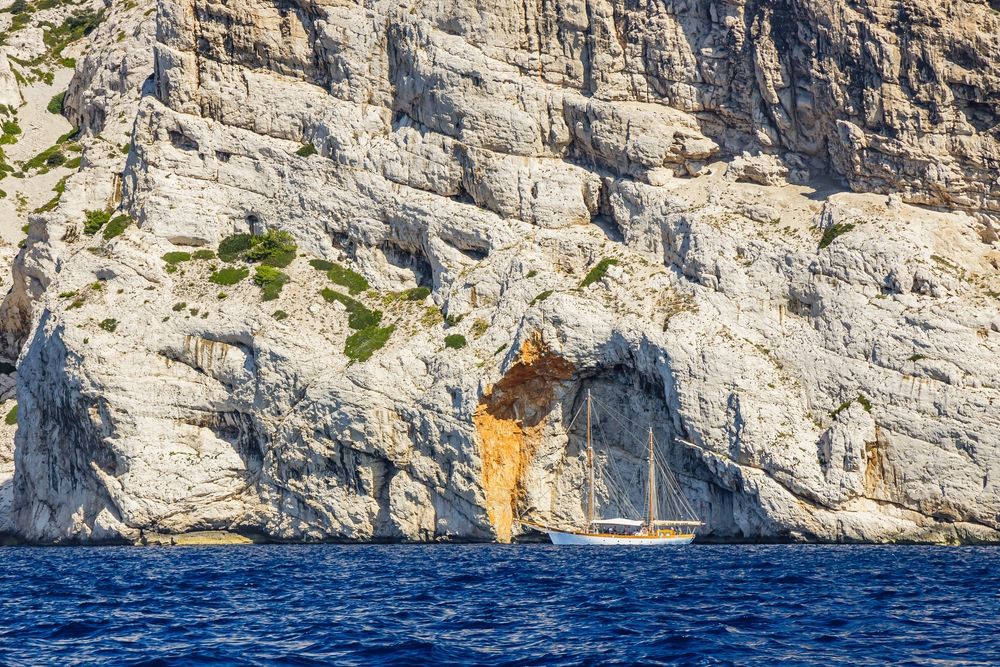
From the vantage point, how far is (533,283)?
53.4 metres

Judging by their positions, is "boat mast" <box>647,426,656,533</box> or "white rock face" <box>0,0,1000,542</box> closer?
"white rock face" <box>0,0,1000,542</box>

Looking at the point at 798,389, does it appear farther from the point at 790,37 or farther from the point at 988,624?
the point at 988,624

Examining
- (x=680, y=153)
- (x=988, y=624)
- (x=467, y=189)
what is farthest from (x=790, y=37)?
(x=988, y=624)

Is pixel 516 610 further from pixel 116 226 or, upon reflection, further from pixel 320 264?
pixel 116 226

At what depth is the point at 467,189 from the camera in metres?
58.6

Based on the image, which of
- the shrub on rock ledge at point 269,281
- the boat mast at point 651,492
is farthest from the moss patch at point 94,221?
the boat mast at point 651,492

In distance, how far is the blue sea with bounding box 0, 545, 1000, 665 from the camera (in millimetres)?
19469

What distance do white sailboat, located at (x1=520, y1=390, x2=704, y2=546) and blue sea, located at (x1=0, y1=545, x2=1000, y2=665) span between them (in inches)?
333

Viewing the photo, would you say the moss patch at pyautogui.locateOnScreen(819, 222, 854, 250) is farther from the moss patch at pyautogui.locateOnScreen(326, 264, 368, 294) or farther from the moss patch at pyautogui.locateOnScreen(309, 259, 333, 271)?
the moss patch at pyautogui.locateOnScreen(309, 259, 333, 271)

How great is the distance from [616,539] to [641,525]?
1.47m

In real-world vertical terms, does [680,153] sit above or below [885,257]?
above

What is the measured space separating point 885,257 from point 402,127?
25.3m

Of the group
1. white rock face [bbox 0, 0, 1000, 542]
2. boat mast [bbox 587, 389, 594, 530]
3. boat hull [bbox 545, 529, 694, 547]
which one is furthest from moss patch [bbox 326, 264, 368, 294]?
boat hull [bbox 545, 529, 694, 547]

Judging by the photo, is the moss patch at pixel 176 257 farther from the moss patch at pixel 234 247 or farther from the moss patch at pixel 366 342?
the moss patch at pixel 366 342
